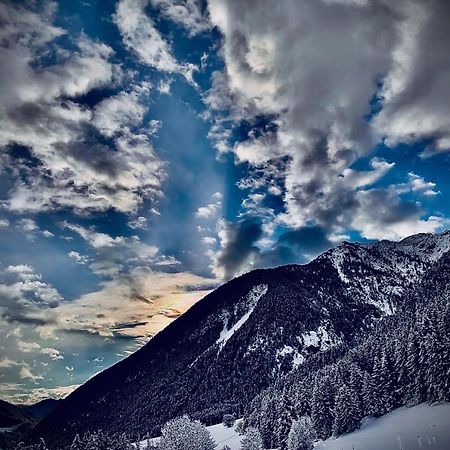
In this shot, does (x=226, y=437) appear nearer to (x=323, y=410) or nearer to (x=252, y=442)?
(x=252, y=442)

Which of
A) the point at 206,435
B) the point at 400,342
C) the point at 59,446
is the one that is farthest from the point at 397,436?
the point at 59,446

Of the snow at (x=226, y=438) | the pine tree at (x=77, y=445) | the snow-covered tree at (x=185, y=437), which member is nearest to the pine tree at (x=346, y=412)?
the snow-covered tree at (x=185, y=437)

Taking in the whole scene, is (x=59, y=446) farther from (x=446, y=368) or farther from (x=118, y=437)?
(x=446, y=368)

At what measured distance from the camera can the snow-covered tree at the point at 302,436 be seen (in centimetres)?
8662

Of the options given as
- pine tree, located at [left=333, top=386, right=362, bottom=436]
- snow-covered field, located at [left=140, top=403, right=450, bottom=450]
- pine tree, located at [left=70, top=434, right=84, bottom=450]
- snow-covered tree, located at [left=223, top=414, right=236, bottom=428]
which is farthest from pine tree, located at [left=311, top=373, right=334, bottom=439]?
snow-covered tree, located at [left=223, top=414, right=236, bottom=428]

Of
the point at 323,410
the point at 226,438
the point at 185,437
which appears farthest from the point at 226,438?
the point at 323,410

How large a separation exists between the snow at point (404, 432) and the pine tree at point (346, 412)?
1549 millimetres

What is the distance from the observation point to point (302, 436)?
87.9 metres

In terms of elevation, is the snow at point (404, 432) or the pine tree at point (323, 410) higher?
the pine tree at point (323, 410)

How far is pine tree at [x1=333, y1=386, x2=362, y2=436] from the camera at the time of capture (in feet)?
294

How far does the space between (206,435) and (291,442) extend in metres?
24.1

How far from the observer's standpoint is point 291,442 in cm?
8762

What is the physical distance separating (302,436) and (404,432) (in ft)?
66.5

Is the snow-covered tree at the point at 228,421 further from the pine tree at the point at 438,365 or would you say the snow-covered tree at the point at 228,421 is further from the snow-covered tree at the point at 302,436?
the pine tree at the point at 438,365
